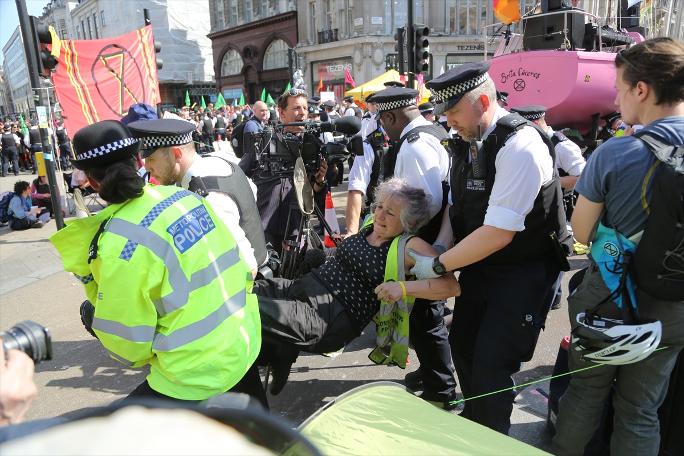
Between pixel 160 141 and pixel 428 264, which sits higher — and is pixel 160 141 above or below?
above

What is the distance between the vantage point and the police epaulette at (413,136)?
9.53 feet

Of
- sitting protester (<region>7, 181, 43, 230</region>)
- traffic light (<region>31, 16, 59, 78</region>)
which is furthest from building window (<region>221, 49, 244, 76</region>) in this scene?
traffic light (<region>31, 16, 59, 78</region>)

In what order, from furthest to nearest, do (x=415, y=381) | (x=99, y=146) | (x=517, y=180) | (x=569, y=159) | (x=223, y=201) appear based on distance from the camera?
(x=569, y=159)
(x=415, y=381)
(x=223, y=201)
(x=517, y=180)
(x=99, y=146)

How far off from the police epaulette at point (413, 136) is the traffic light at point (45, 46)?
5.39m

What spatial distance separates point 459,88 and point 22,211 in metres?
9.08

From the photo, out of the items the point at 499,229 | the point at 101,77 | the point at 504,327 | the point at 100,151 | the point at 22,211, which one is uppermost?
the point at 101,77

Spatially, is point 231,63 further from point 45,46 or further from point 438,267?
point 438,267

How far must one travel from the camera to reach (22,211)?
347 inches

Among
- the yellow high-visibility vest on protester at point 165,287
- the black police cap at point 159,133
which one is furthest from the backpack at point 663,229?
the black police cap at point 159,133

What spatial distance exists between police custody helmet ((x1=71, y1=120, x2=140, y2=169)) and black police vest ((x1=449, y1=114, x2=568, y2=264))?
1474 millimetres

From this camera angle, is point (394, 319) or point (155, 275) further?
point (394, 319)

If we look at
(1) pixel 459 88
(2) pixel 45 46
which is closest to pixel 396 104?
(1) pixel 459 88

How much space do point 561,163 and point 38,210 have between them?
8873 mm

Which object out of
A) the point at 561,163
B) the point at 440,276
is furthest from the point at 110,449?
the point at 561,163
